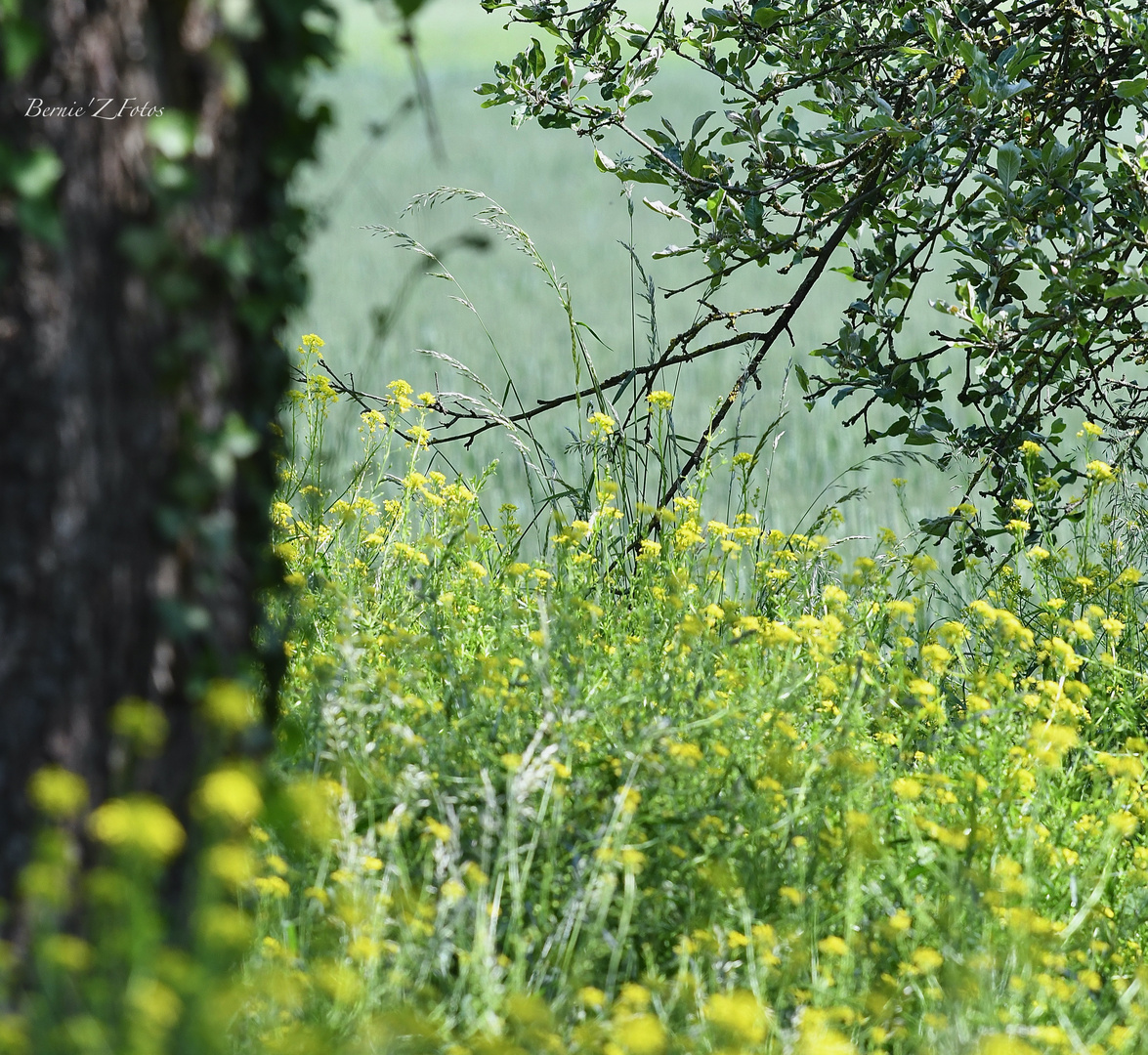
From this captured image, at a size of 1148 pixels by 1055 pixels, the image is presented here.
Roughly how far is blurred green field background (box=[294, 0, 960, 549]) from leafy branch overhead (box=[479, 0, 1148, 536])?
40 cm

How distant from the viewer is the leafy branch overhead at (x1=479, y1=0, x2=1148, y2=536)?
287 centimetres

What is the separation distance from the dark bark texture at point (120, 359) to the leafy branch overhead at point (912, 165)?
176cm

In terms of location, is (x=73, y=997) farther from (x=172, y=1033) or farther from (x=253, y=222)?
(x=253, y=222)

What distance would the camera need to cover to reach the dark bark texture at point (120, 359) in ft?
4.25

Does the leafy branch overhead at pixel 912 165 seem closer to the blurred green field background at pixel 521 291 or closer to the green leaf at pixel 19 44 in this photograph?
the blurred green field background at pixel 521 291

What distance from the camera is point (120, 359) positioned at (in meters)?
1.33

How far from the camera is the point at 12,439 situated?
51.6 inches

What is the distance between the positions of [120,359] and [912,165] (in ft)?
7.21

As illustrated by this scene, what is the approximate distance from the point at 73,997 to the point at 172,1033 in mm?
123

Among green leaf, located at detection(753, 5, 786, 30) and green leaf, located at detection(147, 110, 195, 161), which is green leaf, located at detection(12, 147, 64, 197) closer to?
green leaf, located at detection(147, 110, 195, 161)

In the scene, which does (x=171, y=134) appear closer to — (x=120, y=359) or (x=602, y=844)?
(x=120, y=359)

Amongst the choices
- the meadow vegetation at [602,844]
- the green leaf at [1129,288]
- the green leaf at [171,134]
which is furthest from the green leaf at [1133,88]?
the green leaf at [171,134]

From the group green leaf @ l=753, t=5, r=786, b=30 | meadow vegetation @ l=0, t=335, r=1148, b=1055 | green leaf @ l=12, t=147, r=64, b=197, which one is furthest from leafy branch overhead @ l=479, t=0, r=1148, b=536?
green leaf @ l=12, t=147, r=64, b=197

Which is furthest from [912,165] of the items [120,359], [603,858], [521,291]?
A: [521,291]
